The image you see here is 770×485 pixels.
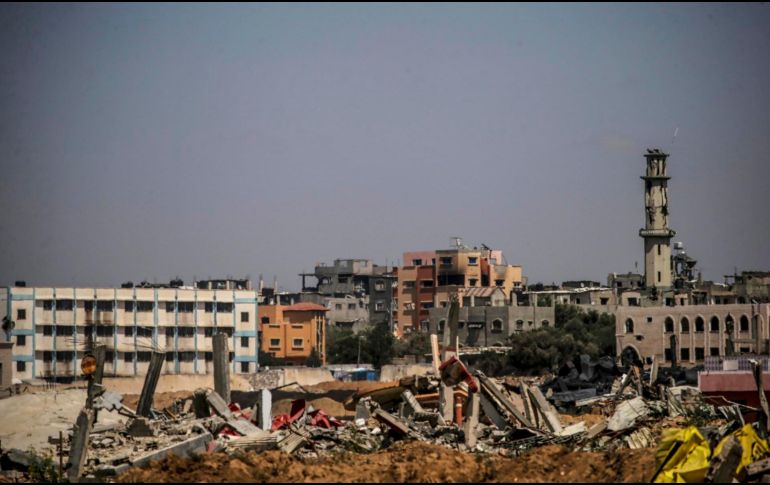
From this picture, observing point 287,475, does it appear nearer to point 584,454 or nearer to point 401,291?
point 584,454

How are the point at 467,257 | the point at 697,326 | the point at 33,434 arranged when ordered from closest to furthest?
the point at 33,434, the point at 697,326, the point at 467,257

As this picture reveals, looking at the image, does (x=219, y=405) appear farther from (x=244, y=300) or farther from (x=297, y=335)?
(x=297, y=335)

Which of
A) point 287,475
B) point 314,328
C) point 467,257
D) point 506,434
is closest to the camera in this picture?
point 287,475

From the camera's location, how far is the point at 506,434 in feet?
76.6

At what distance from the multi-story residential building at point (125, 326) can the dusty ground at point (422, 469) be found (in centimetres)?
4662

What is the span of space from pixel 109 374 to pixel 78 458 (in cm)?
4833

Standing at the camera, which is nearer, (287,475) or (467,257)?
(287,475)

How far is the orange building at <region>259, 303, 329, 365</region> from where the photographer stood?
92.4m

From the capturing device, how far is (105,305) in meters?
68.8

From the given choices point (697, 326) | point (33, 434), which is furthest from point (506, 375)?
point (33, 434)

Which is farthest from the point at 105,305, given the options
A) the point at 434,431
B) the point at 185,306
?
the point at 434,431

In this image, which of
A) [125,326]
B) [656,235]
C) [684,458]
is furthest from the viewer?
[656,235]

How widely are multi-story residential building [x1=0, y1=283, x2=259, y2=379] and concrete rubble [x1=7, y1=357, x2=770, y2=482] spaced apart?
39059mm

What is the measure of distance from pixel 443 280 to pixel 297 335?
13.3 m
